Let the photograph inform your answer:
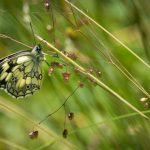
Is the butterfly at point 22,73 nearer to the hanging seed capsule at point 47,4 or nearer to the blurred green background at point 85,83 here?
the blurred green background at point 85,83

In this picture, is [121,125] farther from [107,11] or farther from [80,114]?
[107,11]

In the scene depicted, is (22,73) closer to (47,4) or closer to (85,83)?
(85,83)

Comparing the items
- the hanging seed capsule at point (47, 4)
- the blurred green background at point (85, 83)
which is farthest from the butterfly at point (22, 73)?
the hanging seed capsule at point (47, 4)

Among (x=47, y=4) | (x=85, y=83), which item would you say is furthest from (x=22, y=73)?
(x=47, y=4)

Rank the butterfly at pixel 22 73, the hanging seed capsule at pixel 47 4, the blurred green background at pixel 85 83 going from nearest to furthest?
the hanging seed capsule at pixel 47 4, the blurred green background at pixel 85 83, the butterfly at pixel 22 73

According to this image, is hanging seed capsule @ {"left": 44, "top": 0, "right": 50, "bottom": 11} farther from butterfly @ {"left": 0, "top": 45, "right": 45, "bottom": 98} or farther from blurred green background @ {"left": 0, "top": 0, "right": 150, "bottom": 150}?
butterfly @ {"left": 0, "top": 45, "right": 45, "bottom": 98}

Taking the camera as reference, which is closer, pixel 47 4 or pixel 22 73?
pixel 47 4

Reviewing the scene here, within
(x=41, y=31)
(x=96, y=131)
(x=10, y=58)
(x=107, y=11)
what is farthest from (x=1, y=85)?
(x=107, y=11)
